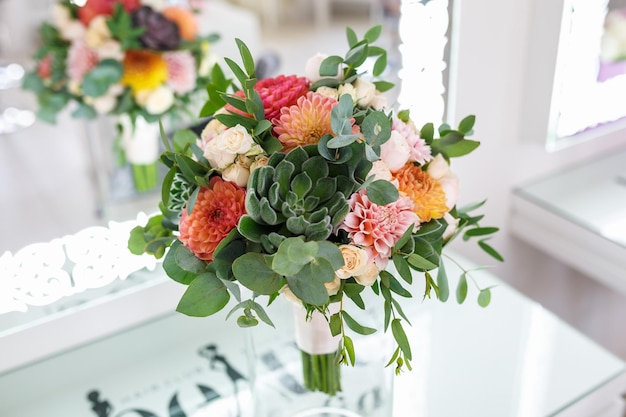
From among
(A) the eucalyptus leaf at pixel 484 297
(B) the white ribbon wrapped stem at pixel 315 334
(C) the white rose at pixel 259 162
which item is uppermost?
(C) the white rose at pixel 259 162

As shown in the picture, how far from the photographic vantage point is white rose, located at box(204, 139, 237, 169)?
23.4 inches

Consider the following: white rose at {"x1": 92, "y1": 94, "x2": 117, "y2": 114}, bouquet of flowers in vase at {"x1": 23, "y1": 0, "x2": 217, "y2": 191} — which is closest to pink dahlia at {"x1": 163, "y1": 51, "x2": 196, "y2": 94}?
bouquet of flowers in vase at {"x1": 23, "y1": 0, "x2": 217, "y2": 191}

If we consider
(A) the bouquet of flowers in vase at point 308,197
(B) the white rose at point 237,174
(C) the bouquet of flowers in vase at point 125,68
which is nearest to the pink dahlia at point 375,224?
(A) the bouquet of flowers in vase at point 308,197

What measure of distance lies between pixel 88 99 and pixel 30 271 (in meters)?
0.38

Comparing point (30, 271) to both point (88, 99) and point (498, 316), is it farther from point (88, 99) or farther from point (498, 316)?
point (498, 316)

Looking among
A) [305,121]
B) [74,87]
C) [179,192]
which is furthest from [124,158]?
[305,121]

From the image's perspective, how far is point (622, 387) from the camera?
92 centimetres

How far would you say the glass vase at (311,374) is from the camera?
0.75 m

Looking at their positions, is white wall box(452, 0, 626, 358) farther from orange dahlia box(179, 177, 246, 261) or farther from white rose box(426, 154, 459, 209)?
orange dahlia box(179, 177, 246, 261)

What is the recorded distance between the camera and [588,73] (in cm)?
115

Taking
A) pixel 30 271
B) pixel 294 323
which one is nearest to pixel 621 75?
pixel 294 323

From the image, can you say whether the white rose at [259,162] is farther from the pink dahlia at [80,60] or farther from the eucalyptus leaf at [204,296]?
the pink dahlia at [80,60]

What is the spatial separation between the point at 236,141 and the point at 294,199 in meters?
0.08

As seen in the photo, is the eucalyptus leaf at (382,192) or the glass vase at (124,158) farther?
the glass vase at (124,158)
